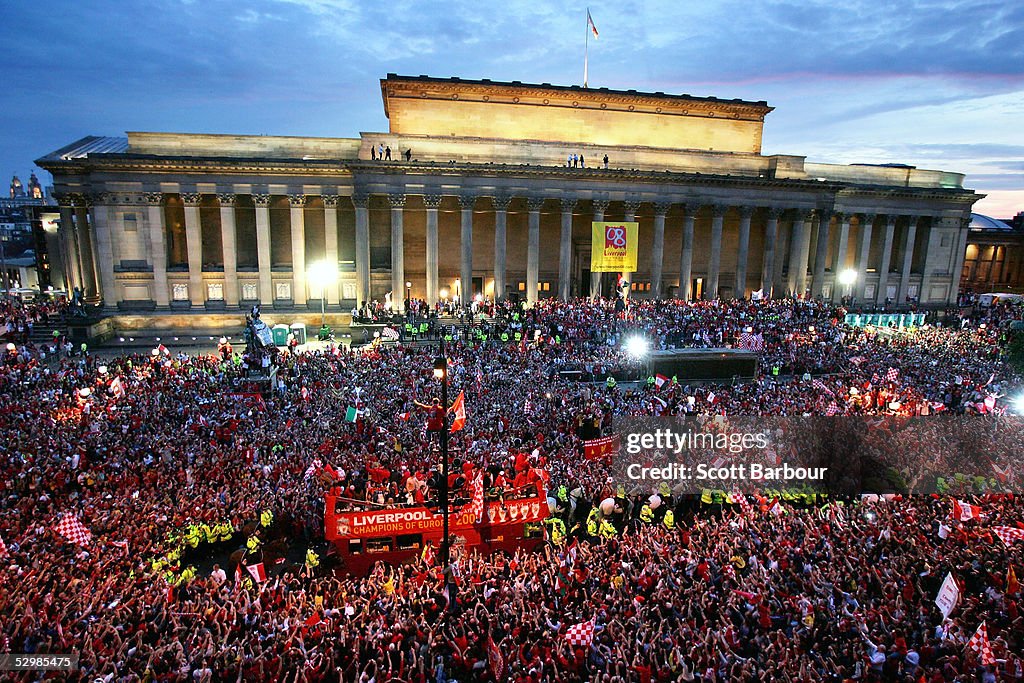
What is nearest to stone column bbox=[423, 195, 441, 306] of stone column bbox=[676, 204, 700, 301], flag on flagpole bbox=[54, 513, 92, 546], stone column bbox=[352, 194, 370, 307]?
stone column bbox=[352, 194, 370, 307]

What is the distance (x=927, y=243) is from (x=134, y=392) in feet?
208

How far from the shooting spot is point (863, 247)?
52375 millimetres

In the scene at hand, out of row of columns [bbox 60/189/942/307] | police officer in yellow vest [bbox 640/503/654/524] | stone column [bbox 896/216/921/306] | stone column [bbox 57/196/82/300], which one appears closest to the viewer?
police officer in yellow vest [bbox 640/503/654/524]

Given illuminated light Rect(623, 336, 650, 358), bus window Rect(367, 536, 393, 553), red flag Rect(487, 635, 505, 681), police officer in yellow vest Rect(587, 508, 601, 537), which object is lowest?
bus window Rect(367, 536, 393, 553)

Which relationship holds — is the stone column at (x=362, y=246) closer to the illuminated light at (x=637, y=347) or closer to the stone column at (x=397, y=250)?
the stone column at (x=397, y=250)

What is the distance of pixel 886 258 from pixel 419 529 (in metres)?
55.3

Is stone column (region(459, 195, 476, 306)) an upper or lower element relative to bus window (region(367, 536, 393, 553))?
upper

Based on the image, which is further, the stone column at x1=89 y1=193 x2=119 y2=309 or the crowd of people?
the stone column at x1=89 y1=193 x2=119 y2=309

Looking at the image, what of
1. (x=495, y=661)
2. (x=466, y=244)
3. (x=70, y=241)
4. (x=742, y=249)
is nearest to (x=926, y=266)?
(x=742, y=249)

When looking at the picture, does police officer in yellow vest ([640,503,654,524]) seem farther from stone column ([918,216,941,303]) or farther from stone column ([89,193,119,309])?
stone column ([918,216,941,303])

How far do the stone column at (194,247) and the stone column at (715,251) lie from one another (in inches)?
1567

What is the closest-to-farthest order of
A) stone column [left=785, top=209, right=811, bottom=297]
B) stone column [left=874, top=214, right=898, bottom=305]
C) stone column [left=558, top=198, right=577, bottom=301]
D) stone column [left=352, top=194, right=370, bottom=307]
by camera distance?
stone column [left=352, top=194, right=370, bottom=307] → stone column [left=558, top=198, right=577, bottom=301] → stone column [left=785, top=209, right=811, bottom=297] → stone column [left=874, top=214, right=898, bottom=305]

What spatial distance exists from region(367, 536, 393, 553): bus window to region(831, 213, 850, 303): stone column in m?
51.9

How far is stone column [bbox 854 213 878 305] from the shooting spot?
51750 mm
